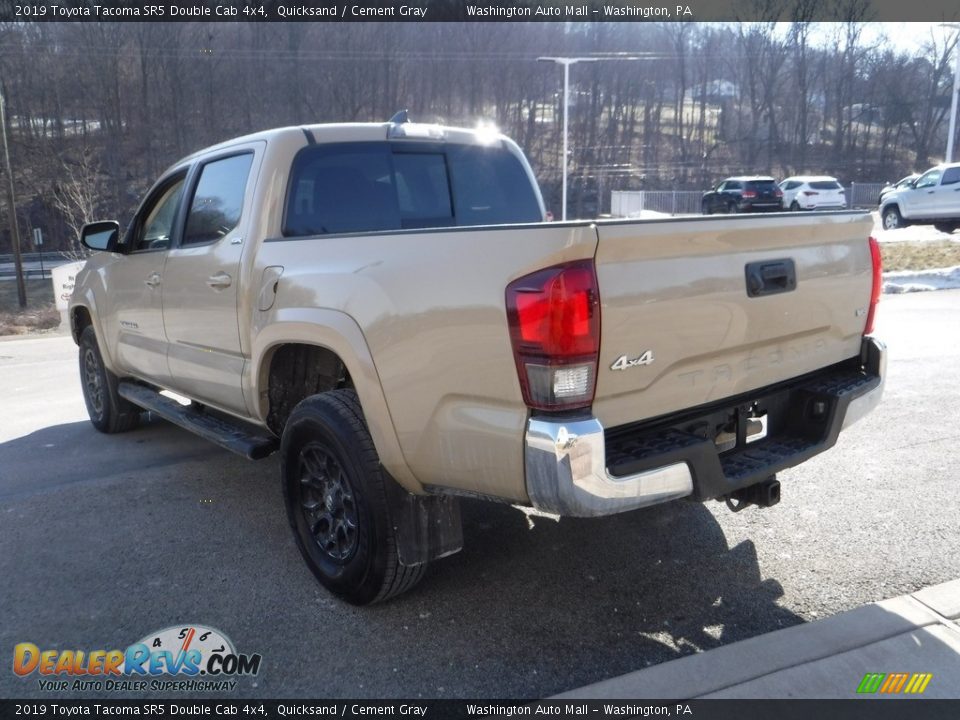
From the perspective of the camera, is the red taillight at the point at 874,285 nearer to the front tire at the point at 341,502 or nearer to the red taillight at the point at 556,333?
the red taillight at the point at 556,333

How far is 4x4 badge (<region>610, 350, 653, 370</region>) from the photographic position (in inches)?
103

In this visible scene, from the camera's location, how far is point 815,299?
331 cm

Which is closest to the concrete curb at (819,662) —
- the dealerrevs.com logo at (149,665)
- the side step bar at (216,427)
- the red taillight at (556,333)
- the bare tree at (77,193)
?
the red taillight at (556,333)

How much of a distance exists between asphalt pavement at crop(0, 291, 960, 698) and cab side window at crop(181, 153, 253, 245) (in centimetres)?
161

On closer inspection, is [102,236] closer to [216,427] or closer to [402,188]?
[216,427]

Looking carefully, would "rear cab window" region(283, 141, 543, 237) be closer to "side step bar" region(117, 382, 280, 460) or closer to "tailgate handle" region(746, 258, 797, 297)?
"side step bar" region(117, 382, 280, 460)

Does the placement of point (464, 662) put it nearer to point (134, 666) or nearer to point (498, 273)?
point (134, 666)

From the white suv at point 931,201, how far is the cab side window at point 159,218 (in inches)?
900

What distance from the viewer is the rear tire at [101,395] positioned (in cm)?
619

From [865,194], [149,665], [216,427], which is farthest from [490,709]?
[865,194]

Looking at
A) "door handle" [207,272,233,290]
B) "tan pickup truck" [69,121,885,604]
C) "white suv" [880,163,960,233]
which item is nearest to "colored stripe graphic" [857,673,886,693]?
"tan pickup truck" [69,121,885,604]

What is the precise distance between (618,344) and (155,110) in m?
64.5

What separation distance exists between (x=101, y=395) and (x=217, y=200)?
2725 millimetres

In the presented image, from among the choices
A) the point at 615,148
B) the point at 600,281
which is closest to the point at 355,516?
the point at 600,281
